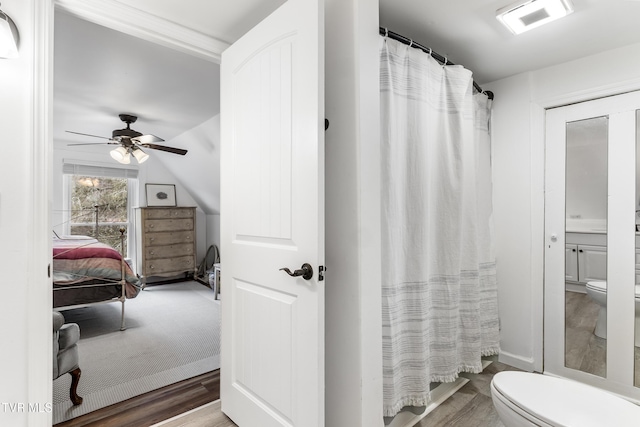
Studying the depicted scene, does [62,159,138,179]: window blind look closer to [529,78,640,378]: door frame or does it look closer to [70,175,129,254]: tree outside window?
[70,175,129,254]: tree outside window

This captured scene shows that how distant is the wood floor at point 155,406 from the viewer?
1.78 meters

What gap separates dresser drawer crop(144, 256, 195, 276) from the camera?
196 inches

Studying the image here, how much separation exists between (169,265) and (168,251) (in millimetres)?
235

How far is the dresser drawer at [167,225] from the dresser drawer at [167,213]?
Answer: 0.21ft

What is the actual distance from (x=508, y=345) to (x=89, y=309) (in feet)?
15.2

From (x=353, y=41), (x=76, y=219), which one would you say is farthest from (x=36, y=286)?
(x=76, y=219)

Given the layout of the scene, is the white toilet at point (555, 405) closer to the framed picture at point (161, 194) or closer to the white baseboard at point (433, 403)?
the white baseboard at point (433, 403)

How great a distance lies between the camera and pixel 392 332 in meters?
1.51

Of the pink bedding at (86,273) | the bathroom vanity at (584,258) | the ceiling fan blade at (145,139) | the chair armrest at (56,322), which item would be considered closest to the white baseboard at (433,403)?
the bathroom vanity at (584,258)

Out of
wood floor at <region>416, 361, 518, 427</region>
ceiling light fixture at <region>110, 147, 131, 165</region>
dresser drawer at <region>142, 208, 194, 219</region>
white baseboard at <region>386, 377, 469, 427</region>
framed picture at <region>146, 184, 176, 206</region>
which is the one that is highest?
ceiling light fixture at <region>110, 147, 131, 165</region>

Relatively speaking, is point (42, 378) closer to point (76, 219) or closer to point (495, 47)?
point (495, 47)

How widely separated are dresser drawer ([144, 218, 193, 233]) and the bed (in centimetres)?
159

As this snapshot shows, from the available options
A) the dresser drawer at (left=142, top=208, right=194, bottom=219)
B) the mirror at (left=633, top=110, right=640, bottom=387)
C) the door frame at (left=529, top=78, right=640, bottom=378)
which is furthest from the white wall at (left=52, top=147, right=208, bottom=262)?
the mirror at (left=633, top=110, right=640, bottom=387)

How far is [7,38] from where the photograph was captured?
117 cm
